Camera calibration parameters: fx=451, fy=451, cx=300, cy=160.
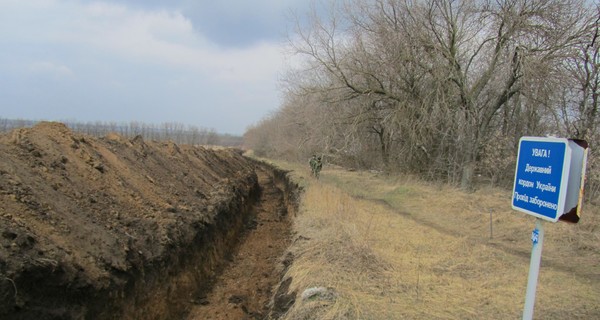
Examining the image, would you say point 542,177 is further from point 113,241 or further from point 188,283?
point 188,283

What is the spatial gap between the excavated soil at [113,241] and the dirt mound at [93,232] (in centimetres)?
2

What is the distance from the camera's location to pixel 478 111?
17875mm

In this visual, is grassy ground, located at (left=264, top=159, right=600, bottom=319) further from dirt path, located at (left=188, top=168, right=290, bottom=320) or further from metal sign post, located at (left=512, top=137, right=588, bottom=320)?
metal sign post, located at (left=512, top=137, right=588, bottom=320)

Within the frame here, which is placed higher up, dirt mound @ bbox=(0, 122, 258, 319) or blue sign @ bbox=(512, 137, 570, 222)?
blue sign @ bbox=(512, 137, 570, 222)

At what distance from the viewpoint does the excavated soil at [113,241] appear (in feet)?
14.3

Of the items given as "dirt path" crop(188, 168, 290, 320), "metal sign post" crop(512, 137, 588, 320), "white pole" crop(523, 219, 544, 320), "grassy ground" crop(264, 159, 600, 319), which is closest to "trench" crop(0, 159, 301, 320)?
"dirt path" crop(188, 168, 290, 320)

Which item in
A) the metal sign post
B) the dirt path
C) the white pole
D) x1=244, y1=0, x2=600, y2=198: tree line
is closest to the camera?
the metal sign post

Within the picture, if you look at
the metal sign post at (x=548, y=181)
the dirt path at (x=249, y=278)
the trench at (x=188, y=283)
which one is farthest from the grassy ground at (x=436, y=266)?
the metal sign post at (x=548, y=181)

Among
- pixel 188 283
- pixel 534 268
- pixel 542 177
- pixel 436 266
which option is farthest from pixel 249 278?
pixel 542 177

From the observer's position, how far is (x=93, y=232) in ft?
18.7

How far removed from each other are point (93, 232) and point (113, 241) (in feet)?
0.87

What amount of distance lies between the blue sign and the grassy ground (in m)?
1.93

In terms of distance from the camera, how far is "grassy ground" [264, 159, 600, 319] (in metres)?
4.88

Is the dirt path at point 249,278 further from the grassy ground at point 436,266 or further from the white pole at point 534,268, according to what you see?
the white pole at point 534,268
